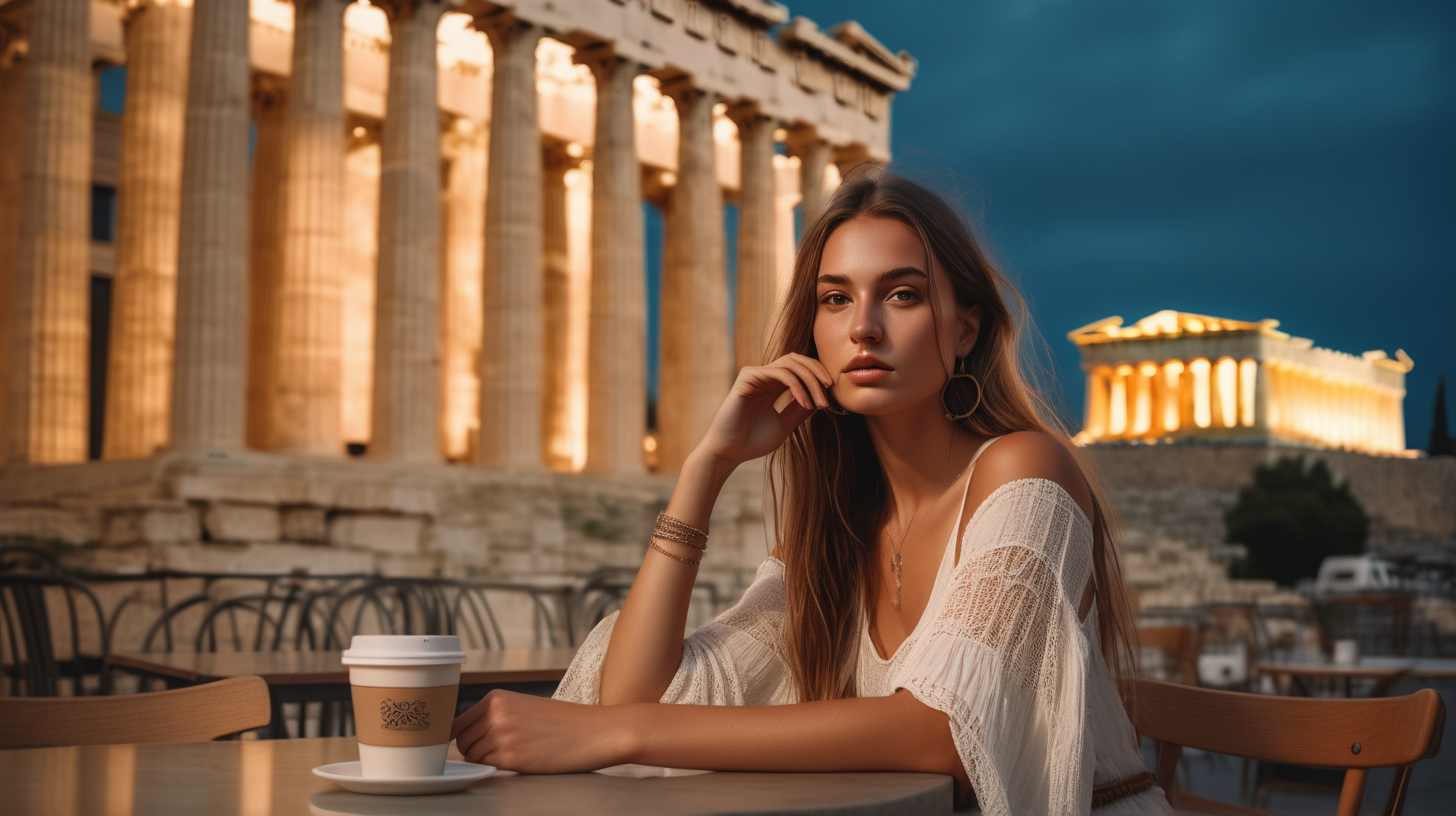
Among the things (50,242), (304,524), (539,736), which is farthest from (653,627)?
(50,242)

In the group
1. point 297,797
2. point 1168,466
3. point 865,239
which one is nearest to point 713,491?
point 865,239

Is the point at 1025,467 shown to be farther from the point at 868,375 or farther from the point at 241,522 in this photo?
the point at 241,522

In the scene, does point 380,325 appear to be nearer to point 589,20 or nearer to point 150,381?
point 150,381

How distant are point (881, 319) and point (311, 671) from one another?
2.95 meters

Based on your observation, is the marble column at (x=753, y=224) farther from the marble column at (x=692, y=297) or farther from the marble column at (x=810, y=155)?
the marble column at (x=810, y=155)

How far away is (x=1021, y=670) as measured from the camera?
2707 millimetres

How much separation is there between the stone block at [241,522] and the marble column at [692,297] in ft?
49.2

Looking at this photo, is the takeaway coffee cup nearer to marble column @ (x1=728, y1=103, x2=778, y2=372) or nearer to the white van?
the white van

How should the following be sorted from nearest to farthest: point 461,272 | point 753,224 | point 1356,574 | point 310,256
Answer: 1. point 310,256
2. point 461,272
3. point 1356,574
4. point 753,224

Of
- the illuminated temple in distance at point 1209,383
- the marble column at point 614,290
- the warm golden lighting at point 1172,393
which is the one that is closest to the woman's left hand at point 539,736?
the marble column at point 614,290

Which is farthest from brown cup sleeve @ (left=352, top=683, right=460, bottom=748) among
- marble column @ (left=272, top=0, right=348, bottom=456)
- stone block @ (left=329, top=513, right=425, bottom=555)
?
marble column @ (left=272, top=0, right=348, bottom=456)

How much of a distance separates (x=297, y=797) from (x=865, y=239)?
191 cm

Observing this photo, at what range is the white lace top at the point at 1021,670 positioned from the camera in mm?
2582

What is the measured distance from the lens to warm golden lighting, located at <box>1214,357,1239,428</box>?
8825cm
